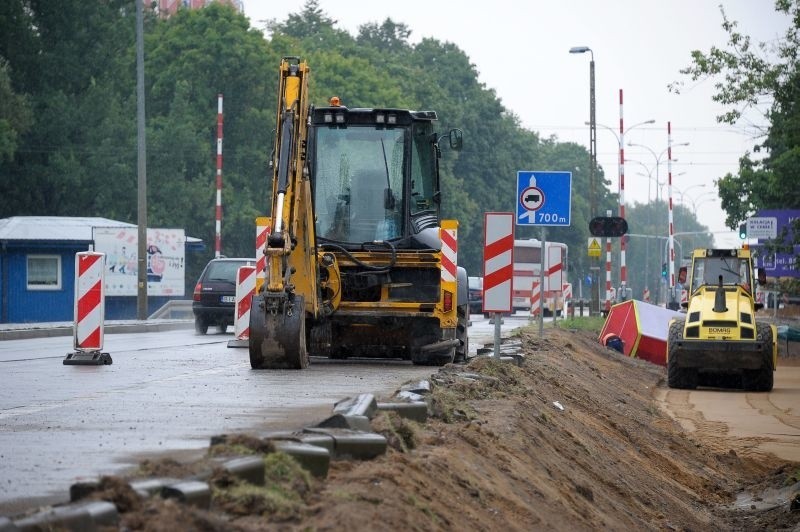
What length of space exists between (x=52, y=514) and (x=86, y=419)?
216 inches

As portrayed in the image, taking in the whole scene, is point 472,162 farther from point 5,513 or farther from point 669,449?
point 5,513

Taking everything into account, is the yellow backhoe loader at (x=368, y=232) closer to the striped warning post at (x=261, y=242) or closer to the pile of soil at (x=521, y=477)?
the striped warning post at (x=261, y=242)

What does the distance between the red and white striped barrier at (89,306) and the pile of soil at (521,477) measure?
5.29m

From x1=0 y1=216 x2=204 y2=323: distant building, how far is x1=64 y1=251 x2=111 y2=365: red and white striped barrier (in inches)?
1078

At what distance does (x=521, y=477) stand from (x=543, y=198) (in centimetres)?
1392

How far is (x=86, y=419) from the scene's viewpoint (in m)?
10.6

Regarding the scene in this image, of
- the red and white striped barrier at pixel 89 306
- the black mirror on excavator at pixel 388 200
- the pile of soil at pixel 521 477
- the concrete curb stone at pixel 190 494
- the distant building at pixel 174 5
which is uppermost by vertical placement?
the distant building at pixel 174 5

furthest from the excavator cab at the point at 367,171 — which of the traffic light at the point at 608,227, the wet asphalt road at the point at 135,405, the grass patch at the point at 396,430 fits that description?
the traffic light at the point at 608,227

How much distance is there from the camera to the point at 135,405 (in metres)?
11.8

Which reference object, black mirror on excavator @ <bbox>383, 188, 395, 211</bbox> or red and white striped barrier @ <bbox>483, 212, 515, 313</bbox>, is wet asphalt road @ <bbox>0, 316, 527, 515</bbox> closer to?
red and white striped barrier @ <bbox>483, 212, 515, 313</bbox>

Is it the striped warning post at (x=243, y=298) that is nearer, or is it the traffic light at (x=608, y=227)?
the striped warning post at (x=243, y=298)

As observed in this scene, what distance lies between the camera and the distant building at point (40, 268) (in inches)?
1813

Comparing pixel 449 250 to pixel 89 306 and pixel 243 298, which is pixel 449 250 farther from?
pixel 243 298

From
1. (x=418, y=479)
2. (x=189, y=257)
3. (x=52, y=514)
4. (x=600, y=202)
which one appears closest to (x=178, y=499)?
(x=52, y=514)
